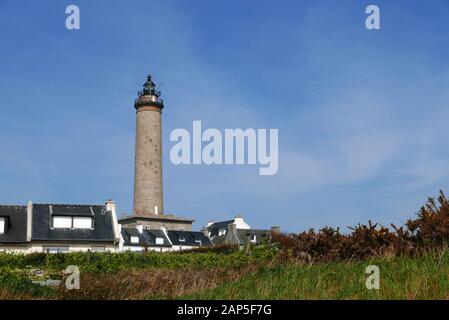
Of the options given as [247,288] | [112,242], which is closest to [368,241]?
[247,288]

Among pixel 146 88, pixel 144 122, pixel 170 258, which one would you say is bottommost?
pixel 170 258

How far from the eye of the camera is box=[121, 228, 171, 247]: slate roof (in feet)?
206

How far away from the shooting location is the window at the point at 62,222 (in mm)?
46081

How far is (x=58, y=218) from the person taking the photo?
46219 mm

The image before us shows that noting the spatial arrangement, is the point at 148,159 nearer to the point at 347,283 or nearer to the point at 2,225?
the point at 2,225

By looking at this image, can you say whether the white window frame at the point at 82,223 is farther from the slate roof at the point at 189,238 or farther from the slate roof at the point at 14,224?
the slate roof at the point at 189,238

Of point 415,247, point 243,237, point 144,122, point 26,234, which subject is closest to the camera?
point 415,247

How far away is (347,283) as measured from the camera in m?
10.2

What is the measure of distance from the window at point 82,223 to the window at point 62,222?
389 mm

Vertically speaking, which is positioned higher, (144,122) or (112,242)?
(144,122)

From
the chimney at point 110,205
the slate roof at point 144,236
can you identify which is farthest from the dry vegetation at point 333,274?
the slate roof at point 144,236
